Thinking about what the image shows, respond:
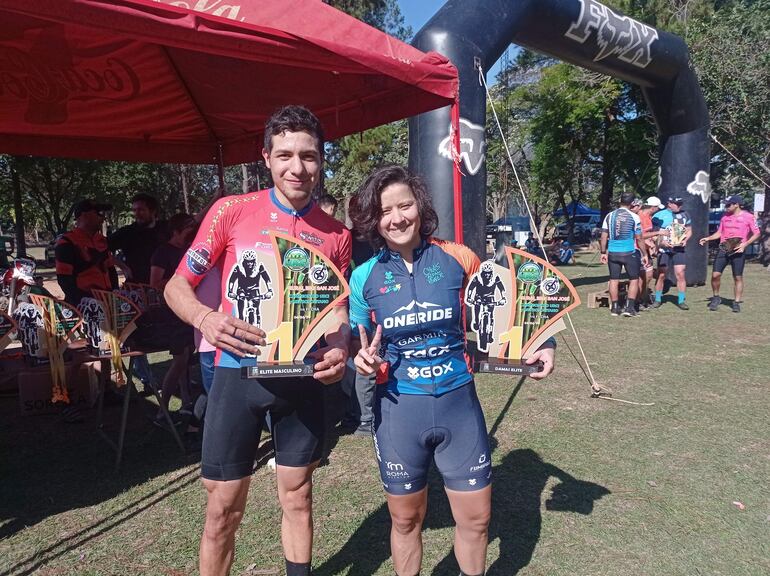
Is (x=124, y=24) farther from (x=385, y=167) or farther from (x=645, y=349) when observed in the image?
(x=645, y=349)

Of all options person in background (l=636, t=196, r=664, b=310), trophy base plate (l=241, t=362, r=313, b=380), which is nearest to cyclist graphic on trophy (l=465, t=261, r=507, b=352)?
trophy base plate (l=241, t=362, r=313, b=380)

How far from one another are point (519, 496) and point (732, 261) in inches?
300

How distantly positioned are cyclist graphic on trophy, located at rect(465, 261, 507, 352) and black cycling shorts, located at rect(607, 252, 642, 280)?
7.48m

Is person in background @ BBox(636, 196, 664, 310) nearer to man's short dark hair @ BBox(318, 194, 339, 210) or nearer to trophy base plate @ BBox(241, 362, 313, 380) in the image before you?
man's short dark hair @ BBox(318, 194, 339, 210)

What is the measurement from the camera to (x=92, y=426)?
15.2ft

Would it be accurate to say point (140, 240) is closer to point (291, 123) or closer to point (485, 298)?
point (291, 123)

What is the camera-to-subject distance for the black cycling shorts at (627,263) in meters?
8.55

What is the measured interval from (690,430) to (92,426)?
5108 millimetres

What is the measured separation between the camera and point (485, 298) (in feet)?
6.65

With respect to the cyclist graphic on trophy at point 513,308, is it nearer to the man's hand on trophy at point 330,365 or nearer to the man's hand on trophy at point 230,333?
the man's hand on trophy at point 330,365

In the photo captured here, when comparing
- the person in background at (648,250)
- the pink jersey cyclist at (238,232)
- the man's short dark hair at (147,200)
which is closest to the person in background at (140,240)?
the man's short dark hair at (147,200)

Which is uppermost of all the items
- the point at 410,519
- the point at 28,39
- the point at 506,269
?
the point at 28,39

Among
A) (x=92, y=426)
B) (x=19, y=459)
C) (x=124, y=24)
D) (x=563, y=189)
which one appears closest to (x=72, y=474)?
(x=19, y=459)

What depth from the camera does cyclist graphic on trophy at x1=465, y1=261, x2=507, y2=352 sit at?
6.65 feet
